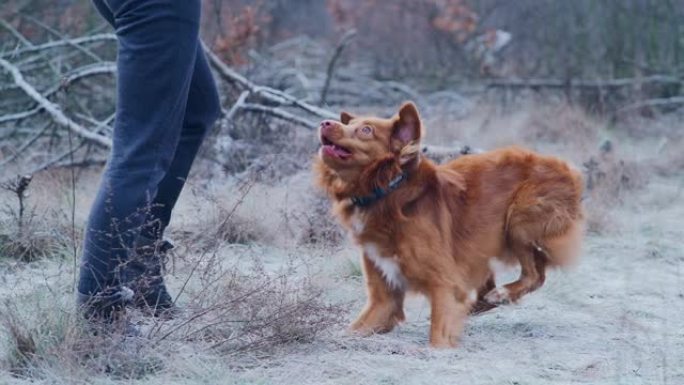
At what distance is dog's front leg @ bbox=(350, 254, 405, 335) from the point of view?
453cm

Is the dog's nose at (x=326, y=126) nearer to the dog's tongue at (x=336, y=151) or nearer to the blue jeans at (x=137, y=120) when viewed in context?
the dog's tongue at (x=336, y=151)

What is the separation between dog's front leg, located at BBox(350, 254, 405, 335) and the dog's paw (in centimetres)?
50

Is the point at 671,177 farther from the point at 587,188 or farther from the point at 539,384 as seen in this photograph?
the point at 539,384

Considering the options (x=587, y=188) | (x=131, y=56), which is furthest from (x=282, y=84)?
(x=131, y=56)

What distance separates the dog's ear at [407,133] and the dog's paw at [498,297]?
85 cm

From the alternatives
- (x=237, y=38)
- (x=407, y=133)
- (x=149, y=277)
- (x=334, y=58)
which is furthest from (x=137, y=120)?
(x=237, y=38)

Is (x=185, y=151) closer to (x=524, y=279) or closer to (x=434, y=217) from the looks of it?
(x=434, y=217)

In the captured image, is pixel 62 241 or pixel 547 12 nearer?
pixel 62 241

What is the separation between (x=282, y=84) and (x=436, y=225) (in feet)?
17.5

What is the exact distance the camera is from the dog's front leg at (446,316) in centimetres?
431

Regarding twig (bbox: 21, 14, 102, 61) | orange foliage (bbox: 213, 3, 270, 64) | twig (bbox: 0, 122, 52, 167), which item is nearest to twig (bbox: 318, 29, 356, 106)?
orange foliage (bbox: 213, 3, 270, 64)

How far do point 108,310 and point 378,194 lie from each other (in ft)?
4.34

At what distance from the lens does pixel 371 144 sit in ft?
14.6

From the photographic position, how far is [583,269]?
5.93 m
